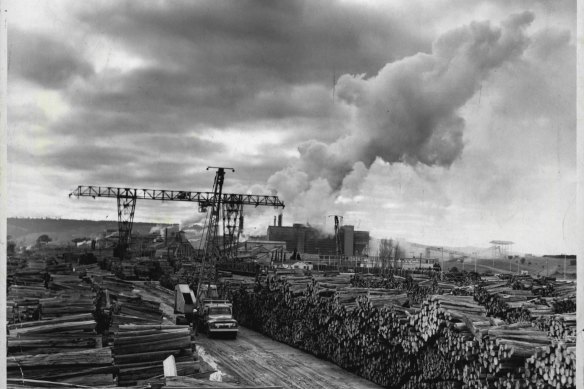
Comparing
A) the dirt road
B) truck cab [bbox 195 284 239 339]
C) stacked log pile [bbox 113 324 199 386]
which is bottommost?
the dirt road

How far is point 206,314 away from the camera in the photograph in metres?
29.0

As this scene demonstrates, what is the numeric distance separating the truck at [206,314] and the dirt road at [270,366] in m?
0.60

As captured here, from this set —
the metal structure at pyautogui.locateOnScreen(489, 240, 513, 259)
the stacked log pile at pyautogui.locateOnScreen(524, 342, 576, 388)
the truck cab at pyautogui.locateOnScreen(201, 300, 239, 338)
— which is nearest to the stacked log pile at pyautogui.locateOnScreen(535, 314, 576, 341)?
the stacked log pile at pyautogui.locateOnScreen(524, 342, 576, 388)

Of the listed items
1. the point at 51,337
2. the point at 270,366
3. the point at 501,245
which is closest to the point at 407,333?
the point at 270,366

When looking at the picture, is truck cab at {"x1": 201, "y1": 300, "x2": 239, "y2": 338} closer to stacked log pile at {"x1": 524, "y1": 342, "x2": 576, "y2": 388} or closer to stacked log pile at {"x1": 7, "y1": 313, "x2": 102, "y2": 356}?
stacked log pile at {"x1": 7, "y1": 313, "x2": 102, "y2": 356}

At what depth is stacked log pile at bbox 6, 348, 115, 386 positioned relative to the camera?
11.2 m

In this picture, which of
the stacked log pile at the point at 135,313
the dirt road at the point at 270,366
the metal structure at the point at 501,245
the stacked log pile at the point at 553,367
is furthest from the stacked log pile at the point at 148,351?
the metal structure at the point at 501,245

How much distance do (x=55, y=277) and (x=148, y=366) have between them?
17.1 metres

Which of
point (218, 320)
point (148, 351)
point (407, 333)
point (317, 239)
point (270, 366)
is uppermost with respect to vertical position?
point (407, 333)

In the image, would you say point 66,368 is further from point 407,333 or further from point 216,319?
point 216,319

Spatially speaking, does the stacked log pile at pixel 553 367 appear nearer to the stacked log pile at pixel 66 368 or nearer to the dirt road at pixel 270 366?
the dirt road at pixel 270 366

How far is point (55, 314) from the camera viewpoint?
17.4 meters

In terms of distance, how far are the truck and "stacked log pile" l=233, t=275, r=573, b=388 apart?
2461mm

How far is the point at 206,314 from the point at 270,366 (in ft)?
27.8
